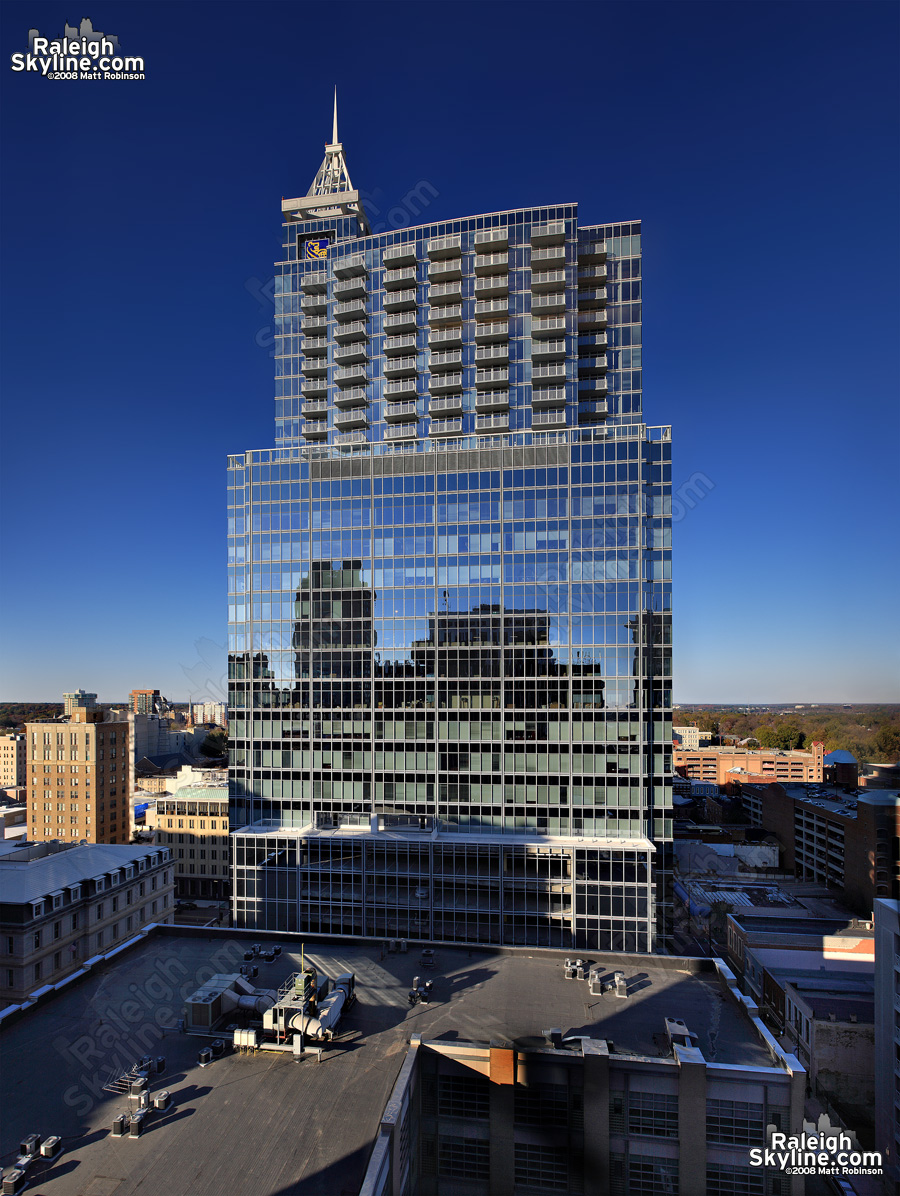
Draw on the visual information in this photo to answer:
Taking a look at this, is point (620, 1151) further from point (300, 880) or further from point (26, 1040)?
point (300, 880)

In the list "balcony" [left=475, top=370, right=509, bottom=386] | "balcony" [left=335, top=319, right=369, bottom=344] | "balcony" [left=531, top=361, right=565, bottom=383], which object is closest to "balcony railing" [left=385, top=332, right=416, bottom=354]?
"balcony" [left=335, top=319, right=369, bottom=344]

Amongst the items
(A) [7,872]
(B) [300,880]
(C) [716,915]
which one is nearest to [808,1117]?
(C) [716,915]

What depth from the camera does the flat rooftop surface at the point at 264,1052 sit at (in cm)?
1549

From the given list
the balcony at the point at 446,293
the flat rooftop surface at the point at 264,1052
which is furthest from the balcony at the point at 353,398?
the flat rooftop surface at the point at 264,1052

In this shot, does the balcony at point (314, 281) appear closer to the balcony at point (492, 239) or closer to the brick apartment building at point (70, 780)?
the balcony at point (492, 239)

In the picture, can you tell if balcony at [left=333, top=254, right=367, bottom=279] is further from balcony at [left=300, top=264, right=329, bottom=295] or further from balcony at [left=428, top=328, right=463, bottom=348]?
balcony at [left=428, top=328, right=463, bottom=348]

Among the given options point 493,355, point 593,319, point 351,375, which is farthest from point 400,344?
point 593,319

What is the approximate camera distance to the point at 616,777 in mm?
43969

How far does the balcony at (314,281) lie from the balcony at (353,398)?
422 inches

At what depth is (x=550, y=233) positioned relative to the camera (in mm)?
49000

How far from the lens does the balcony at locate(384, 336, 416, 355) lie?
52.7m

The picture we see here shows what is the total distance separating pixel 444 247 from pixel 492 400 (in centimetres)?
1443

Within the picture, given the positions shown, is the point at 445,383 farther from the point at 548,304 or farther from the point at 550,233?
the point at 550,233

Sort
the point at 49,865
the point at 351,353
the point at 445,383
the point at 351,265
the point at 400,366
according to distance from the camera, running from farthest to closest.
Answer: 1. the point at 351,353
2. the point at 351,265
3. the point at 400,366
4. the point at 445,383
5. the point at 49,865
